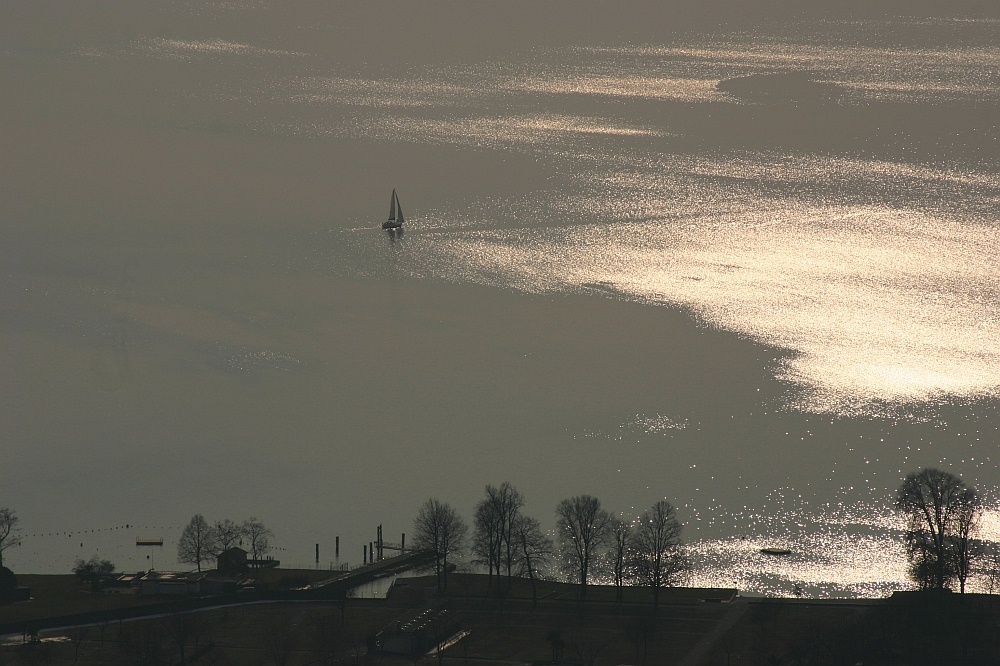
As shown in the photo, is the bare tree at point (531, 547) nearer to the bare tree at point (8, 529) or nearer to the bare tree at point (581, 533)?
the bare tree at point (581, 533)

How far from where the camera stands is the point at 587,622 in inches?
3396

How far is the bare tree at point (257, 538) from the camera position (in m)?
102

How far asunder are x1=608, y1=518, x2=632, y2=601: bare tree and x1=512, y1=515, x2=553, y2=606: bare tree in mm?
3189

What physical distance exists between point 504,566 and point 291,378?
35.2 meters

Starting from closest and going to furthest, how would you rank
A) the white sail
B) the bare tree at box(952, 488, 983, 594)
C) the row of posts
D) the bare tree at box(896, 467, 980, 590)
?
the bare tree at box(896, 467, 980, 590)
the bare tree at box(952, 488, 983, 594)
the row of posts
the white sail

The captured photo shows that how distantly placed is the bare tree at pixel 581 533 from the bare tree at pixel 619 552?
523 mm

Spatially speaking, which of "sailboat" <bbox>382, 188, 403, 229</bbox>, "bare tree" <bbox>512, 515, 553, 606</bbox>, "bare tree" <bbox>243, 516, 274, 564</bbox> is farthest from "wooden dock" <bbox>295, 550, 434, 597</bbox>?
"sailboat" <bbox>382, 188, 403, 229</bbox>

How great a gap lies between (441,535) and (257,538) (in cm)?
1218

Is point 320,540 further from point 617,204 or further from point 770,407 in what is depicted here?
point 617,204

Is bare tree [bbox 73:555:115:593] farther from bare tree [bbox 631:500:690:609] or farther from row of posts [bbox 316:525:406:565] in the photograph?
bare tree [bbox 631:500:690:609]

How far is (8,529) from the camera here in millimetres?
101188

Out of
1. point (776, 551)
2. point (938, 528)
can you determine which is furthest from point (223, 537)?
point (938, 528)

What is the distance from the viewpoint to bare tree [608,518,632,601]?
90688 millimetres

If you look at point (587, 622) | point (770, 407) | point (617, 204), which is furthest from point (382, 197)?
point (587, 622)
